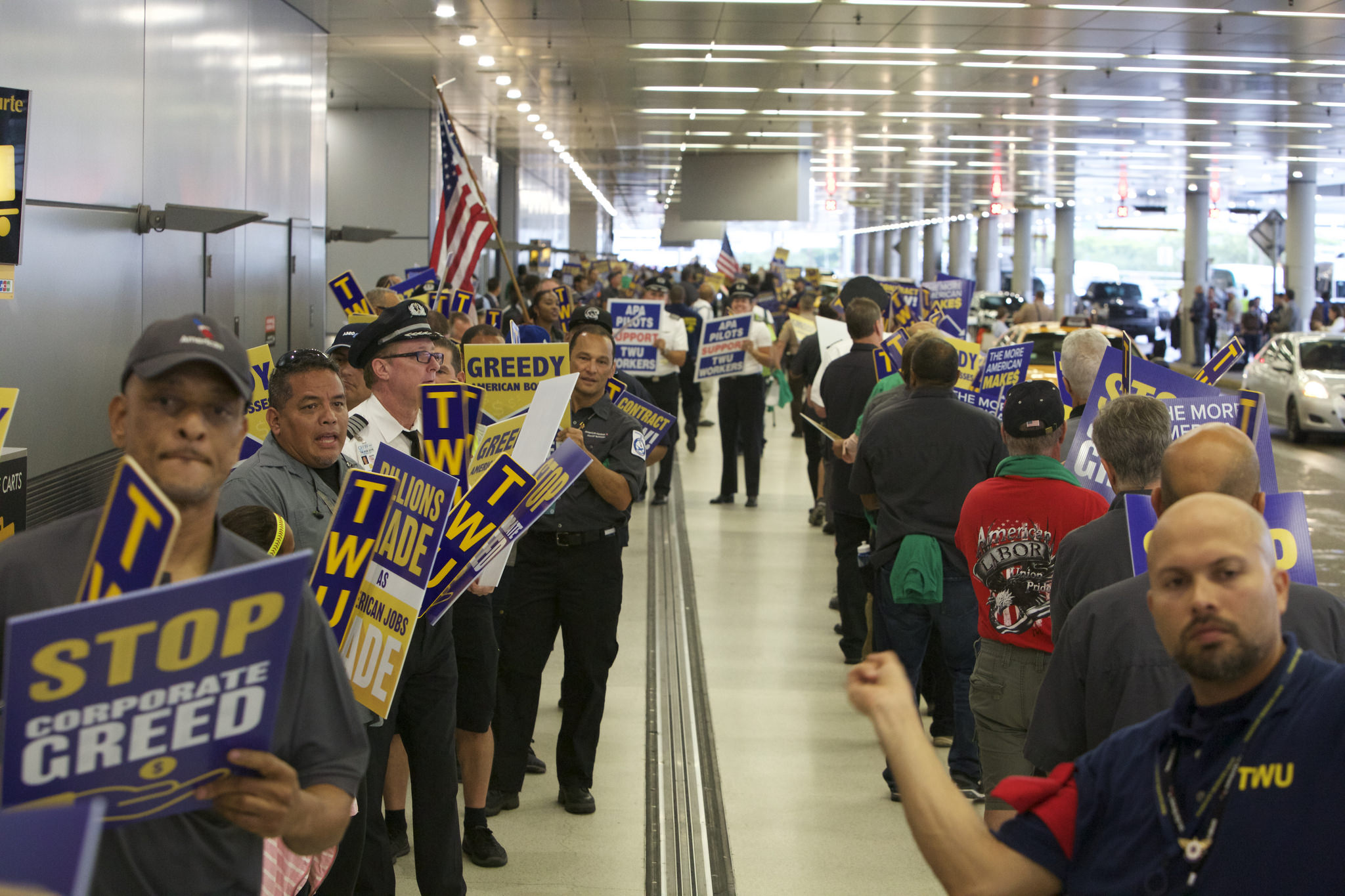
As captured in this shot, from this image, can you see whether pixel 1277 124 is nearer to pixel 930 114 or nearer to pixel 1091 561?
pixel 930 114

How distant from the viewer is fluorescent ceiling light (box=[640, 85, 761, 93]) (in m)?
21.5

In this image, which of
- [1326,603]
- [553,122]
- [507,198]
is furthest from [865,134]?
[1326,603]

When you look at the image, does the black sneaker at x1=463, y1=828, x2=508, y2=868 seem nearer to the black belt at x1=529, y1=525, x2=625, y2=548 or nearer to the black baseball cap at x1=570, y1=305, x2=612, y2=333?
the black belt at x1=529, y1=525, x2=625, y2=548

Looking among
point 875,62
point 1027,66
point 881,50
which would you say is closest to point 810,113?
point 875,62

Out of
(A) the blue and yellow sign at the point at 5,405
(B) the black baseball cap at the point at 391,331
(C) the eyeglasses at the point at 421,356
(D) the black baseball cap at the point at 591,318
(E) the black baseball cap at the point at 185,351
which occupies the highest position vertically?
(D) the black baseball cap at the point at 591,318

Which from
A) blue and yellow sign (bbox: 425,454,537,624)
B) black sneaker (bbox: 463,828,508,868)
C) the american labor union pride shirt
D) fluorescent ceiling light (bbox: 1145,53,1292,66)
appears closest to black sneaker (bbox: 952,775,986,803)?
the american labor union pride shirt

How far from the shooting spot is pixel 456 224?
12234mm

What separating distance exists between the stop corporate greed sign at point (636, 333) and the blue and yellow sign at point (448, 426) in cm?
793

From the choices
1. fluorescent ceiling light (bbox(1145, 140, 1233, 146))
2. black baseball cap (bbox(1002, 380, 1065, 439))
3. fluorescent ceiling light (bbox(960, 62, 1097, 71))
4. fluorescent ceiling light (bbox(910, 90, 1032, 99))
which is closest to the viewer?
black baseball cap (bbox(1002, 380, 1065, 439))

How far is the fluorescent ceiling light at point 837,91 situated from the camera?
2127cm

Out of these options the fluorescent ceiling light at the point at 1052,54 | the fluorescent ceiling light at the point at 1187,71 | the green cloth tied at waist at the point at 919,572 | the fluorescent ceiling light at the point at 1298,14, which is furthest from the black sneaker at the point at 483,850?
the fluorescent ceiling light at the point at 1187,71

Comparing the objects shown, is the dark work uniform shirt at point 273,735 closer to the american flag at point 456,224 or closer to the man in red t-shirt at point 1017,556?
the man in red t-shirt at point 1017,556

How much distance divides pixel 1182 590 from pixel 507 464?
239cm

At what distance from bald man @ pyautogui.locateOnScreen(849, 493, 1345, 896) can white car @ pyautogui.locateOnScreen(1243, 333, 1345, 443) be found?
18748 millimetres
